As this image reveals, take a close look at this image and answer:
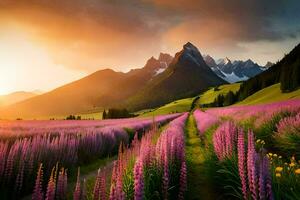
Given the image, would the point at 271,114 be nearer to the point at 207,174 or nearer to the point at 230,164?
the point at 207,174

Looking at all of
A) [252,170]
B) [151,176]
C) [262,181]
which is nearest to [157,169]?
[151,176]

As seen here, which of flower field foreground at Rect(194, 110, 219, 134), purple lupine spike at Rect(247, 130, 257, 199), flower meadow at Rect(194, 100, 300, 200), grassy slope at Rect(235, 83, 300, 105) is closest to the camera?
purple lupine spike at Rect(247, 130, 257, 199)

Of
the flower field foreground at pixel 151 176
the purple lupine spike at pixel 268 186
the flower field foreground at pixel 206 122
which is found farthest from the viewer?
the flower field foreground at pixel 206 122

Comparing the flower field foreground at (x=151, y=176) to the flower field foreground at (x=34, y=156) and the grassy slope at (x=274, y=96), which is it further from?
the grassy slope at (x=274, y=96)

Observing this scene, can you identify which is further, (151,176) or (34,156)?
(34,156)

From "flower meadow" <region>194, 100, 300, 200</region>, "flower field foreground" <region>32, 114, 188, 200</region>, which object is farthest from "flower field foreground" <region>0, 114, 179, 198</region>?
"flower meadow" <region>194, 100, 300, 200</region>

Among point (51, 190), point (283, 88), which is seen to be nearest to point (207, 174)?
point (51, 190)

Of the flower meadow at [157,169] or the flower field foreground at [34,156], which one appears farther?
the flower field foreground at [34,156]

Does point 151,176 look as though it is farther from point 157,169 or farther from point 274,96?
point 274,96

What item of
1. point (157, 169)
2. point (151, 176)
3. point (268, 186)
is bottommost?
point (151, 176)

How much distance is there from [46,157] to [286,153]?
8.51m

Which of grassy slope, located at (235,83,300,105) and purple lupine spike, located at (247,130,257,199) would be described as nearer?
purple lupine spike, located at (247,130,257,199)

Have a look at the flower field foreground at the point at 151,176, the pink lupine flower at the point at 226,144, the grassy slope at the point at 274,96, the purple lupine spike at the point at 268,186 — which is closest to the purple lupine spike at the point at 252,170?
the purple lupine spike at the point at 268,186

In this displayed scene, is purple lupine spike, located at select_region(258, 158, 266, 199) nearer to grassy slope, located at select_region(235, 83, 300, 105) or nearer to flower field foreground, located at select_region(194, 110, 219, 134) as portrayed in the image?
flower field foreground, located at select_region(194, 110, 219, 134)
